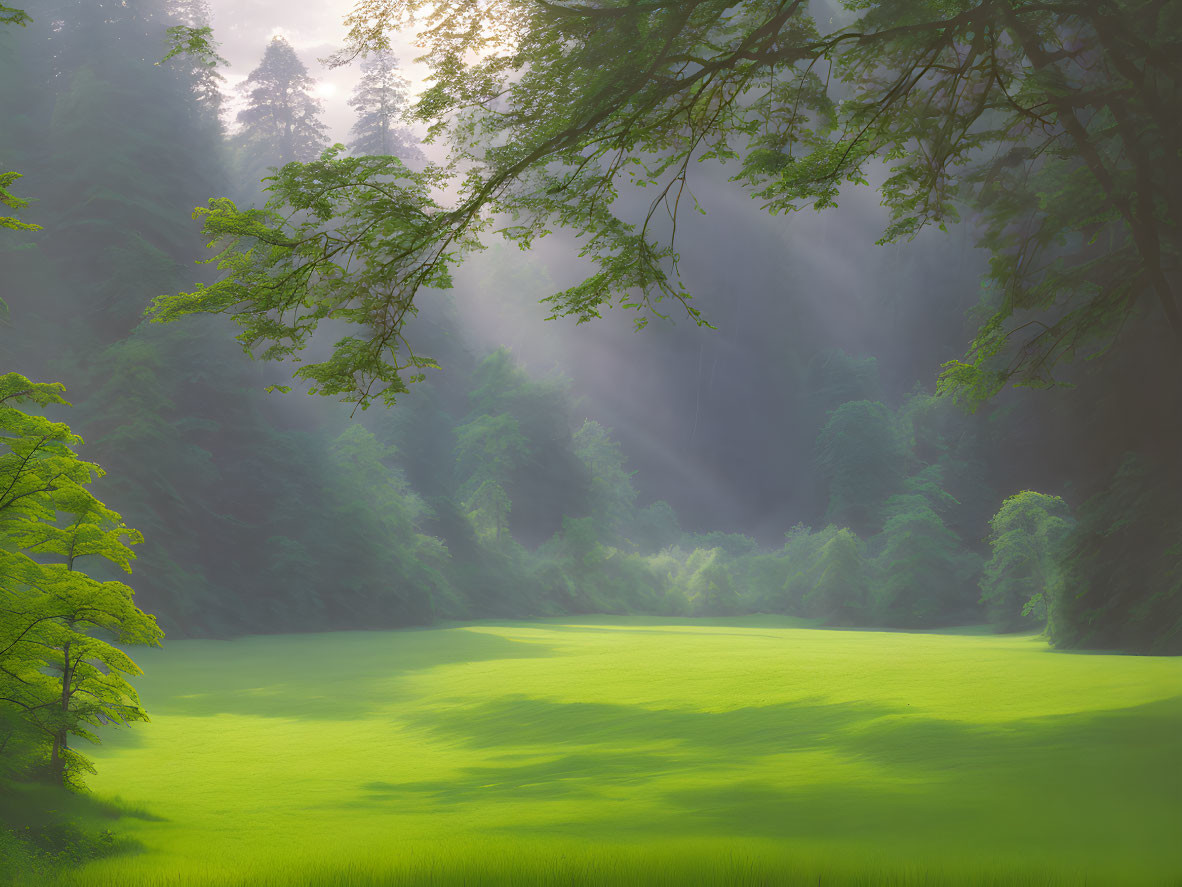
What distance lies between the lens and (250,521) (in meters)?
27.2

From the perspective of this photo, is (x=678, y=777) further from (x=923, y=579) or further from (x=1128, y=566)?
(x=923, y=579)

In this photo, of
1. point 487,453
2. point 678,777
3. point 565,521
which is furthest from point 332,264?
point 487,453

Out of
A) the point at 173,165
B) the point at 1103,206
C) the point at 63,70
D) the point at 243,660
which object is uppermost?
the point at 63,70

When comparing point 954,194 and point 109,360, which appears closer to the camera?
point 954,194

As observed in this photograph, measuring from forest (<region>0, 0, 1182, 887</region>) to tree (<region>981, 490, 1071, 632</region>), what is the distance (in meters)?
0.15

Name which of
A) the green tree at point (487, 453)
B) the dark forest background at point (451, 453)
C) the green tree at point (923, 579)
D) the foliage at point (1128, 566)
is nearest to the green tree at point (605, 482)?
the dark forest background at point (451, 453)

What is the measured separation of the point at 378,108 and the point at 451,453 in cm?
2058

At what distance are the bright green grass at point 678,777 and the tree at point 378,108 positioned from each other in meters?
38.8

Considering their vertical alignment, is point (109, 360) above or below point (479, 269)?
below

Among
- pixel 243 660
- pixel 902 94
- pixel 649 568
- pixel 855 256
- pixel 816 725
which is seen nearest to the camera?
pixel 902 94

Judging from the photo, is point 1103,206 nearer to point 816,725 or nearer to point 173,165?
point 816,725

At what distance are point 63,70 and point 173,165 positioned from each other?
547 cm

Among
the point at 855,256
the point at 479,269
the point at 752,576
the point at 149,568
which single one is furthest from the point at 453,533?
the point at 855,256

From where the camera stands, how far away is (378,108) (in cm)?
4959
